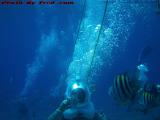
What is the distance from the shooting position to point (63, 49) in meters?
55.8

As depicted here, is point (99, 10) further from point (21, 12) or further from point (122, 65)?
point (122, 65)

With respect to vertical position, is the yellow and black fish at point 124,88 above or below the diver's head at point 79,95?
below

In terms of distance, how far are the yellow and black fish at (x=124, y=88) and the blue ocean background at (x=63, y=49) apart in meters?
14.1

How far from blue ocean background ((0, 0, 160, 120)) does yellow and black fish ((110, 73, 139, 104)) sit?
14.1 m

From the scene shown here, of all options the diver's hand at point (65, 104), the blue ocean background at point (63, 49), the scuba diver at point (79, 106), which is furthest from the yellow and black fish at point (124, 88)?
the blue ocean background at point (63, 49)

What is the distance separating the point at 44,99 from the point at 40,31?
2123 centimetres

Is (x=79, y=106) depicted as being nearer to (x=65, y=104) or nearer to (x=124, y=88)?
(x=65, y=104)

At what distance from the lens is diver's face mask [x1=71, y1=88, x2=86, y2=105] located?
6.01 m

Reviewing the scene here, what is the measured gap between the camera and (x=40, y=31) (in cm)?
4856

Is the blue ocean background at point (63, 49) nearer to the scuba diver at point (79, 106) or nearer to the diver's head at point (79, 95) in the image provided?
the scuba diver at point (79, 106)

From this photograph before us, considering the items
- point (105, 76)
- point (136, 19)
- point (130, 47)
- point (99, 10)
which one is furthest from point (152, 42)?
point (99, 10)

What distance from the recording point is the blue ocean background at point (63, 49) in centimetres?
2734

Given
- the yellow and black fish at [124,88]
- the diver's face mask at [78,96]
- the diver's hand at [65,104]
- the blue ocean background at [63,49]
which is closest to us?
the yellow and black fish at [124,88]

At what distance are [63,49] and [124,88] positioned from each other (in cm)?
5203
